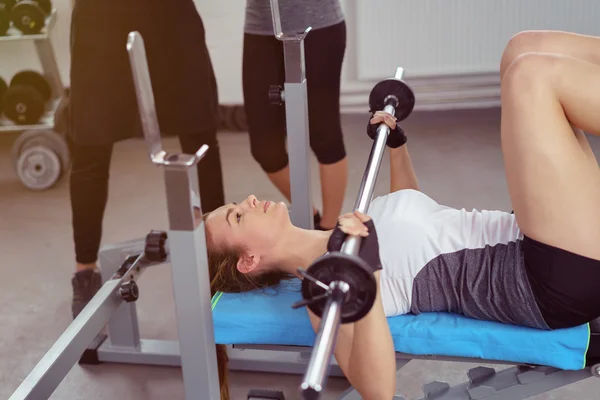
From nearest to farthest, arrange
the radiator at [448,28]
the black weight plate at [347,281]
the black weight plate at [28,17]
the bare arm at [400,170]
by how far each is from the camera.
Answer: the black weight plate at [347,281] < the bare arm at [400,170] < the black weight plate at [28,17] < the radiator at [448,28]

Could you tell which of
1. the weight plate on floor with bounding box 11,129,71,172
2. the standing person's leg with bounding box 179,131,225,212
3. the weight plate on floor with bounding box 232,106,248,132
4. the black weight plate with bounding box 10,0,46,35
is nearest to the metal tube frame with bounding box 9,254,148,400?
the standing person's leg with bounding box 179,131,225,212

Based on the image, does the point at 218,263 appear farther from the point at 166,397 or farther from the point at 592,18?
the point at 592,18

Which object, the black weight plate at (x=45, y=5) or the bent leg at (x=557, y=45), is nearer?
the bent leg at (x=557, y=45)

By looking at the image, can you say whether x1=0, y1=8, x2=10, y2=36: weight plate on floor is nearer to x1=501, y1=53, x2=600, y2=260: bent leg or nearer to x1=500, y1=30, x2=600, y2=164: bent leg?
x1=500, y1=30, x2=600, y2=164: bent leg

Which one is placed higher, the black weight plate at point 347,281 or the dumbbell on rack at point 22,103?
the black weight plate at point 347,281

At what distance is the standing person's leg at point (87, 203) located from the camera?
2039 millimetres

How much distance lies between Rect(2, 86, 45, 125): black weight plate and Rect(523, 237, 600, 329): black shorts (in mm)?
2356

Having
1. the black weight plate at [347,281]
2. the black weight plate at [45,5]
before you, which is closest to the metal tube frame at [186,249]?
the black weight plate at [347,281]

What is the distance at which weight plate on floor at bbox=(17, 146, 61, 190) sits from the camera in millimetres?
3070

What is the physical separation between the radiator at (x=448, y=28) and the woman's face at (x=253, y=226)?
222 cm

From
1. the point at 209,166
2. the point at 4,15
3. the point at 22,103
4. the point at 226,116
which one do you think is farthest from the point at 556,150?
the point at 226,116

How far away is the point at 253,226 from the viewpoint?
55.4 inches

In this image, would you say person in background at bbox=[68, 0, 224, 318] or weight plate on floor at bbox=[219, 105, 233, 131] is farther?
weight plate on floor at bbox=[219, 105, 233, 131]

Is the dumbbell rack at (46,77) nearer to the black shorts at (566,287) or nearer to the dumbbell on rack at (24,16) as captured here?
the dumbbell on rack at (24,16)
